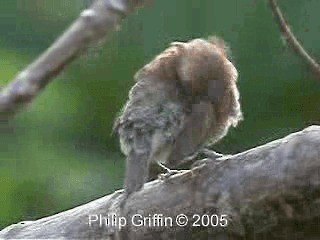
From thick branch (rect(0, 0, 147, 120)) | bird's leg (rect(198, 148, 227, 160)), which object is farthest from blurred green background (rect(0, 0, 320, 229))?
thick branch (rect(0, 0, 147, 120))

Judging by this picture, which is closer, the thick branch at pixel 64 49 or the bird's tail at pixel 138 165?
the thick branch at pixel 64 49

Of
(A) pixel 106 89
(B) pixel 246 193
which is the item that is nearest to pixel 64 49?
(B) pixel 246 193

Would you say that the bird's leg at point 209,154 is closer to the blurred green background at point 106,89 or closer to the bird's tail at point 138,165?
the bird's tail at point 138,165

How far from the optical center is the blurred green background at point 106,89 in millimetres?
1649

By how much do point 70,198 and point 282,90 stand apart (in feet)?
1.53

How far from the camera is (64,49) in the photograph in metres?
0.28

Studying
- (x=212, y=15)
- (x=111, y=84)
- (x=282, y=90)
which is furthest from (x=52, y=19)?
(x=282, y=90)

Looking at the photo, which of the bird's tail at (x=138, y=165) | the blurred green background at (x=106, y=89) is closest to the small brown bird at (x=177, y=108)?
the bird's tail at (x=138, y=165)

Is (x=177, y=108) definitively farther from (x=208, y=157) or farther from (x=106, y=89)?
(x=106, y=89)

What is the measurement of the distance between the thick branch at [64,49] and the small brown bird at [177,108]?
0.61 m

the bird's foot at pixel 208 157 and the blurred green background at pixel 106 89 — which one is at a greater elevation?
the blurred green background at pixel 106 89

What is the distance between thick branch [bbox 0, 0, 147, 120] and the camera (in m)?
0.28

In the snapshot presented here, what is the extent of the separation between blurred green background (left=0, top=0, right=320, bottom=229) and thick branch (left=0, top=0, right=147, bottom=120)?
1.28 metres

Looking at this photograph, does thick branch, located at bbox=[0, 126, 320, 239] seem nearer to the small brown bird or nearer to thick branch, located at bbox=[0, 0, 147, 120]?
the small brown bird
